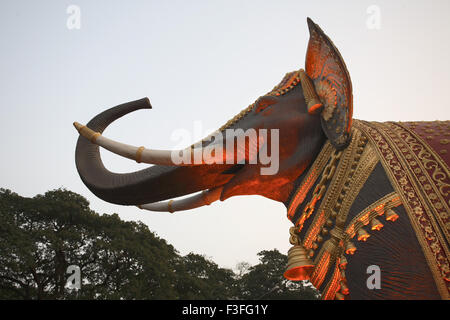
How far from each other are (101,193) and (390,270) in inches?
74.3

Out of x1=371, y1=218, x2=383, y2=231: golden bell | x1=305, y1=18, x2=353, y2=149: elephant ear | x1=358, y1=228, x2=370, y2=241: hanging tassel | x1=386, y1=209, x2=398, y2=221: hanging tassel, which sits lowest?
x1=358, y1=228, x2=370, y2=241: hanging tassel

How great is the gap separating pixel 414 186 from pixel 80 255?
53.7ft

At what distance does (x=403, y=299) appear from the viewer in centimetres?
189

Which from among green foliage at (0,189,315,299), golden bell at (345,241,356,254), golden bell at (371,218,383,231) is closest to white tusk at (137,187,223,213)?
golden bell at (345,241,356,254)

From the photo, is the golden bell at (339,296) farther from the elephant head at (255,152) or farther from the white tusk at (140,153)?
the white tusk at (140,153)

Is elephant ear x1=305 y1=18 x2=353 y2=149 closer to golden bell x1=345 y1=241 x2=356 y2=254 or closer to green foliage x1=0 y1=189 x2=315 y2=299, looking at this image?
golden bell x1=345 y1=241 x2=356 y2=254

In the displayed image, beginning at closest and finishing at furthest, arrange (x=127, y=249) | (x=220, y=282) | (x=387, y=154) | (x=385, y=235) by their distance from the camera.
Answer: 1. (x=385, y=235)
2. (x=387, y=154)
3. (x=127, y=249)
4. (x=220, y=282)

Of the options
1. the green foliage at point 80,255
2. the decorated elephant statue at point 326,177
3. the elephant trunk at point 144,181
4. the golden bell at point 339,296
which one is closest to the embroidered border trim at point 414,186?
the decorated elephant statue at point 326,177

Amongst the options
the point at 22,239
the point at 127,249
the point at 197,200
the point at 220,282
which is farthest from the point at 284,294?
the point at 197,200

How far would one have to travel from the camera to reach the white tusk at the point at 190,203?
10.1ft

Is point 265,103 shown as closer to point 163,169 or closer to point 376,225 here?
point 163,169

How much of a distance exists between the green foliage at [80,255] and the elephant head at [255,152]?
43.8ft

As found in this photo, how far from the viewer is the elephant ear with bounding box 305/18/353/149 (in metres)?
2.40
